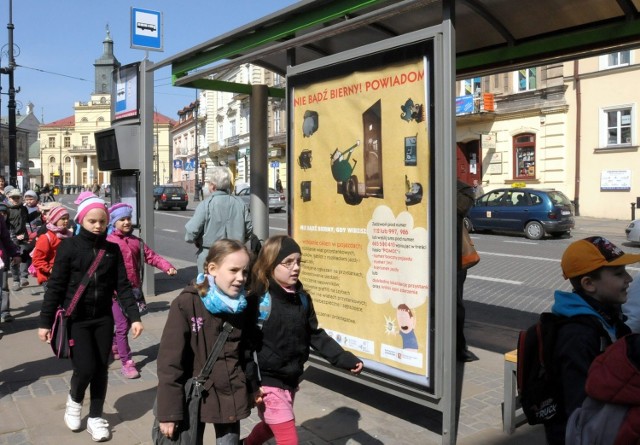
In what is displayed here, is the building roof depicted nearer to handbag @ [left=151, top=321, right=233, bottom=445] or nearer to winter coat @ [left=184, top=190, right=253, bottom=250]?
winter coat @ [left=184, top=190, right=253, bottom=250]

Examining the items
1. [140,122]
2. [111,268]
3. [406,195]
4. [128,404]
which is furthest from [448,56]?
[140,122]

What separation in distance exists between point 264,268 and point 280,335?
1.17 feet

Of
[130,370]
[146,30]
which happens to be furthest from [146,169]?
[130,370]

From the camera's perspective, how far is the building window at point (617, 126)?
2381 cm

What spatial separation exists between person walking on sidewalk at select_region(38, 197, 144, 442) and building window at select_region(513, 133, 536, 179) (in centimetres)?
2623

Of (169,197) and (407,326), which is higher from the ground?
(169,197)

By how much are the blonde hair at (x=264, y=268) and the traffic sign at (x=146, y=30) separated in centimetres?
668

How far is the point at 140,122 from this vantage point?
30.3 ft

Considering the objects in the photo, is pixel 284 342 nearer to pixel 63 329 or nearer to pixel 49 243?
pixel 63 329

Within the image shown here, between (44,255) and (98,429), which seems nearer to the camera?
(98,429)

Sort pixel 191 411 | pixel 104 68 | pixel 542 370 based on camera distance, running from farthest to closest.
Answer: pixel 104 68
pixel 191 411
pixel 542 370

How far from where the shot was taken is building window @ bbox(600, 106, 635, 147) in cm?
2381

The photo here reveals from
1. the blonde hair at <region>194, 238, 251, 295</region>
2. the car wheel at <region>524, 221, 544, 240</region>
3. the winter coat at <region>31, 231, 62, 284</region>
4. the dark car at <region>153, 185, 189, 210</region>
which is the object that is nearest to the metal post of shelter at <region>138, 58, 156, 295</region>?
the winter coat at <region>31, 231, 62, 284</region>

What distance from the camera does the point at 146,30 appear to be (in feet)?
29.8
